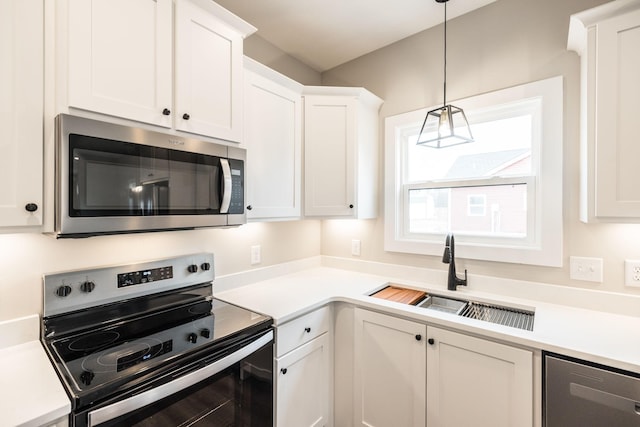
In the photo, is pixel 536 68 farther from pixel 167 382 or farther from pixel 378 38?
pixel 167 382

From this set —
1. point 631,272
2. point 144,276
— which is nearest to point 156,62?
point 144,276

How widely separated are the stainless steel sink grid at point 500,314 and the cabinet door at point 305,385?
0.85 m

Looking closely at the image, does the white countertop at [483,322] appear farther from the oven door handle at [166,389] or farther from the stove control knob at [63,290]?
the stove control knob at [63,290]

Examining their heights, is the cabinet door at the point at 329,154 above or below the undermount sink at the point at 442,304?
above

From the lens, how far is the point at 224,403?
1.22 m

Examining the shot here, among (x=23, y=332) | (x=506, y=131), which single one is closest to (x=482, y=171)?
(x=506, y=131)

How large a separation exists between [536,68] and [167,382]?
7.59ft

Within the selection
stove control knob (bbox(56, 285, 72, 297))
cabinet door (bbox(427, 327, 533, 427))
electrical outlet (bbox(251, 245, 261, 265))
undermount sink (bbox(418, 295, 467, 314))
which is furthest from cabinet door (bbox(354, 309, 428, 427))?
stove control knob (bbox(56, 285, 72, 297))

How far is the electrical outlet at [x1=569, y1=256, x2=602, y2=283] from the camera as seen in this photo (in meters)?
1.54

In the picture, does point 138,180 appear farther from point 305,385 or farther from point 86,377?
point 305,385

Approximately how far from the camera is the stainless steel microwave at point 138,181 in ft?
3.37

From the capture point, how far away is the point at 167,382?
3.35ft

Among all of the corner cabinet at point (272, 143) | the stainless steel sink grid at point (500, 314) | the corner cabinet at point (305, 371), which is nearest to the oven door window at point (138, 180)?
the corner cabinet at point (272, 143)

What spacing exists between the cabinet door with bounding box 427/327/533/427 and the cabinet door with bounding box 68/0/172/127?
1648mm
